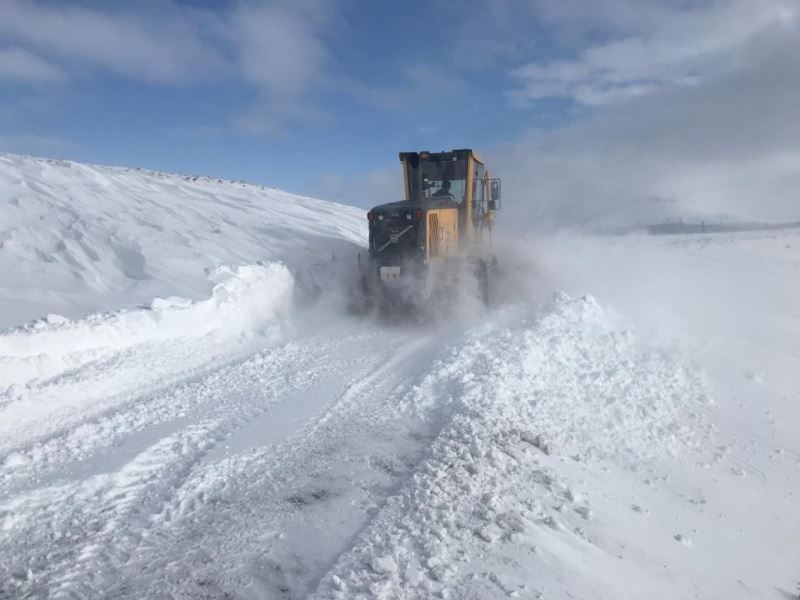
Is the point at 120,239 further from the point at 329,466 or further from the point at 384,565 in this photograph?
the point at 384,565

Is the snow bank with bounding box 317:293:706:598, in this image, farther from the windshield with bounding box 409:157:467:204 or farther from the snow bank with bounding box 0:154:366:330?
the snow bank with bounding box 0:154:366:330

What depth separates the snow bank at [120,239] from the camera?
30.1 feet

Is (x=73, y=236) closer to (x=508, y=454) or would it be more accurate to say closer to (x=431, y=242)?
(x=431, y=242)

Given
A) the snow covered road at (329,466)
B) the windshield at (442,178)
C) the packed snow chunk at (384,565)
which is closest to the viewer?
the packed snow chunk at (384,565)

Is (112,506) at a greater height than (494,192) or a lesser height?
lesser

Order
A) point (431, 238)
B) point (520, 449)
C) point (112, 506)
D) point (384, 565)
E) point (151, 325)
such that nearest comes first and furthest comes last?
point (384, 565) → point (112, 506) → point (520, 449) → point (151, 325) → point (431, 238)

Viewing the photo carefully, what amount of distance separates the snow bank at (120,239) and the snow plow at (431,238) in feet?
9.71

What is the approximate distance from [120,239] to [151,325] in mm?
4135

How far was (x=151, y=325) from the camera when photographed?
8.68 meters

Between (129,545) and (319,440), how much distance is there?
6.81 feet

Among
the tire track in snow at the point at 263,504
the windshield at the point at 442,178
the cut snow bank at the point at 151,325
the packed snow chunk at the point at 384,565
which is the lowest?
the tire track in snow at the point at 263,504

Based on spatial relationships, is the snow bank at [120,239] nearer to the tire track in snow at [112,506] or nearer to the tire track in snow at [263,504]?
the tire track in snow at [112,506]

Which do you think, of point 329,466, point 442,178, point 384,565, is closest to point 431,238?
point 442,178

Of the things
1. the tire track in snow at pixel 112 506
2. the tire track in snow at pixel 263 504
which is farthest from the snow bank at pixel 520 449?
the tire track in snow at pixel 112 506
